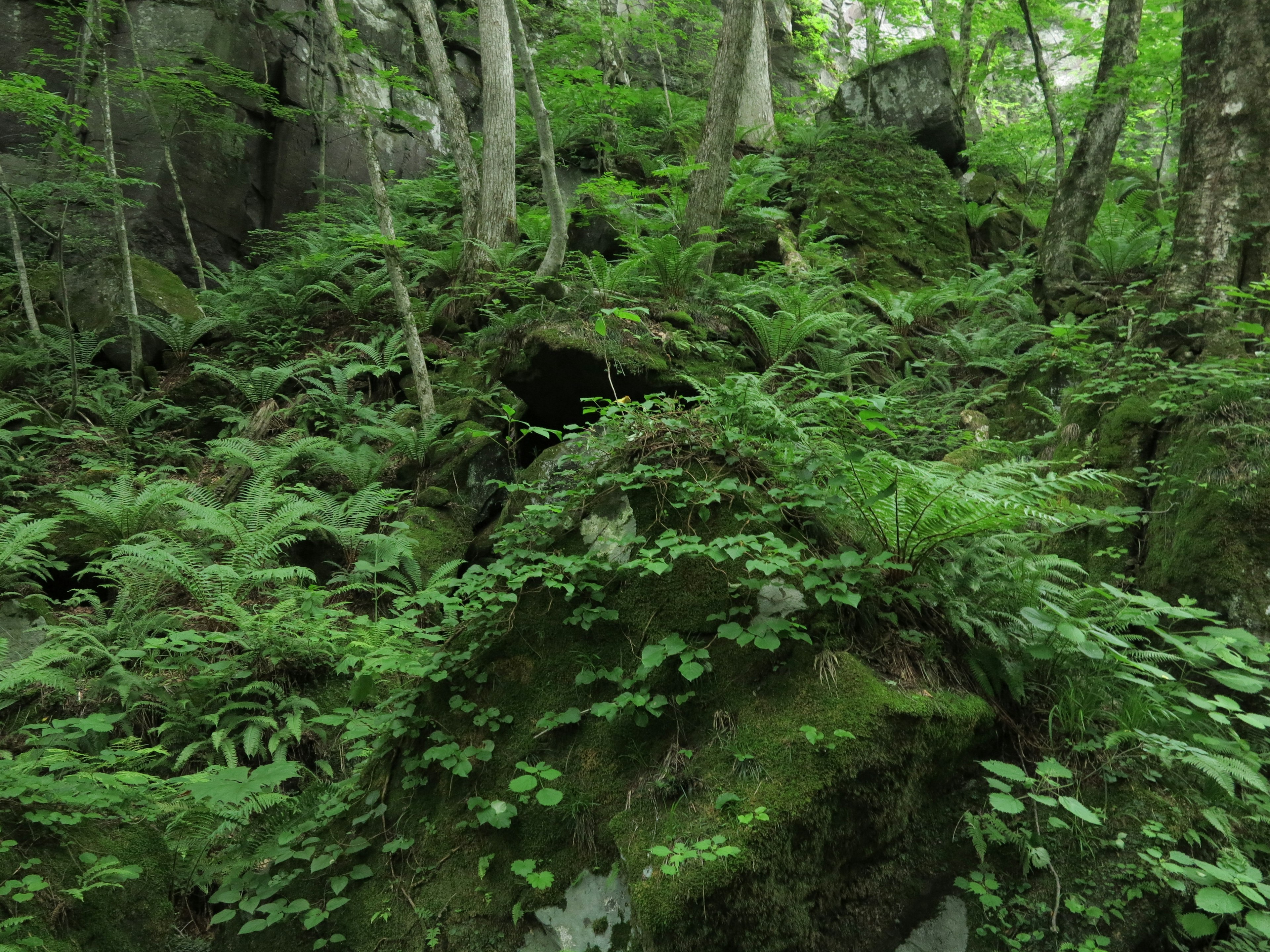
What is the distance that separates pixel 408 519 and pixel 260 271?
24.7 ft

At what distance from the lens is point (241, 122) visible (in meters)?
12.4

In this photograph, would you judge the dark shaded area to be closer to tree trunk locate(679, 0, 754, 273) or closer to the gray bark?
tree trunk locate(679, 0, 754, 273)

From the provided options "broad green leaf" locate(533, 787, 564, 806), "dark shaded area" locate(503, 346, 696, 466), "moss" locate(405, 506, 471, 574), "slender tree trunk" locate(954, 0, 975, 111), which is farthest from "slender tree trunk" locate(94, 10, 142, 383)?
"slender tree trunk" locate(954, 0, 975, 111)

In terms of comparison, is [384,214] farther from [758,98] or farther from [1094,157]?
[758,98]

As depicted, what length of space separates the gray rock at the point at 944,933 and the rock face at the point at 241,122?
11.9 m

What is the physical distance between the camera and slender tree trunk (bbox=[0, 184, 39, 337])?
24.6 ft

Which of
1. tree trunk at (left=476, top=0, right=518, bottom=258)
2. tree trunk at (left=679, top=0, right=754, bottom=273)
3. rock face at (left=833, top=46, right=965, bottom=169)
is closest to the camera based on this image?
tree trunk at (left=679, top=0, right=754, bottom=273)

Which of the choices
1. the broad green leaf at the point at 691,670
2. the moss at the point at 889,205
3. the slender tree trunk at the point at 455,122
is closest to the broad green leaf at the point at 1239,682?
the broad green leaf at the point at 691,670

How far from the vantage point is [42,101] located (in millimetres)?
6438

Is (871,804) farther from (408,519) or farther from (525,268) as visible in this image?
(525,268)

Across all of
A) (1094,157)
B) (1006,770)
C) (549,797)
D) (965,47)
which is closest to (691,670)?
(549,797)

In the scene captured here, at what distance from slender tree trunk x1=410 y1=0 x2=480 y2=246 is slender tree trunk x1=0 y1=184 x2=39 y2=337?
492cm

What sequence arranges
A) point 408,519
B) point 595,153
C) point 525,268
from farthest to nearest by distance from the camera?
point 595,153
point 525,268
point 408,519

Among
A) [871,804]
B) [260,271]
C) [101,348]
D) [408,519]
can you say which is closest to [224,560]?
[408,519]
